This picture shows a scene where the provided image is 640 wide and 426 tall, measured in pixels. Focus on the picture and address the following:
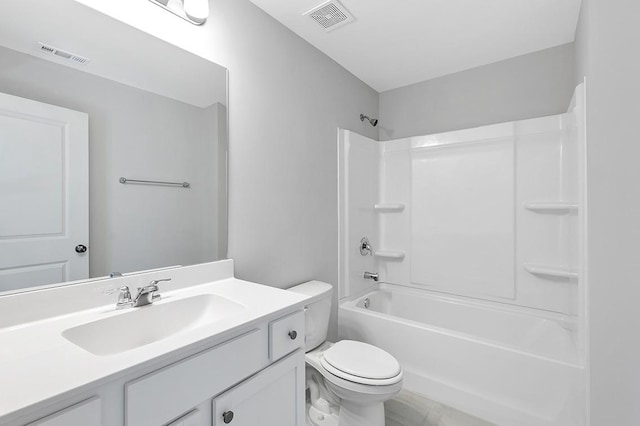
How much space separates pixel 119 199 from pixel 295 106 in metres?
1.23

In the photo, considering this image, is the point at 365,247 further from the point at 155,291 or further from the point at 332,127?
the point at 155,291

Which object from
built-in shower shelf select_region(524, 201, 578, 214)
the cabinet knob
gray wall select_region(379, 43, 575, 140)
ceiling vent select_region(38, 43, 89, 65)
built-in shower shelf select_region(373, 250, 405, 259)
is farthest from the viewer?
built-in shower shelf select_region(373, 250, 405, 259)

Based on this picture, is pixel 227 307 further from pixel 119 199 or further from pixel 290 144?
pixel 290 144

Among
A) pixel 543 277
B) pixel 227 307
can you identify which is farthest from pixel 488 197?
pixel 227 307

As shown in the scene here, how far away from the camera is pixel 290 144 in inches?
76.2

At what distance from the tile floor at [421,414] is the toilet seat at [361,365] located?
0.51 meters

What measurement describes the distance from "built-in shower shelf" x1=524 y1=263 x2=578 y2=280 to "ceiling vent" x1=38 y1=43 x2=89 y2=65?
281 cm

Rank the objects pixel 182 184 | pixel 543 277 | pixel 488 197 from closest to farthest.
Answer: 1. pixel 182 184
2. pixel 543 277
3. pixel 488 197

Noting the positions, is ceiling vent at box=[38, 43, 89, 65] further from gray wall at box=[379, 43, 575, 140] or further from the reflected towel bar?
gray wall at box=[379, 43, 575, 140]

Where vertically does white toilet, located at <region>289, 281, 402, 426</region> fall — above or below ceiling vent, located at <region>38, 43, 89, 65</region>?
below

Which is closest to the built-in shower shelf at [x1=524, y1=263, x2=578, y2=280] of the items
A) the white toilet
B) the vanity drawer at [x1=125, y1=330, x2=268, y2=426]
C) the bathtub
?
the bathtub

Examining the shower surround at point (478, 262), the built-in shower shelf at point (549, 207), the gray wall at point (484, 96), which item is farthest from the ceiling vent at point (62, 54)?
the built-in shower shelf at point (549, 207)

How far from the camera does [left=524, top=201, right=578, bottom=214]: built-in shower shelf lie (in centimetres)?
201

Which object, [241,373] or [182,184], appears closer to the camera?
[241,373]
